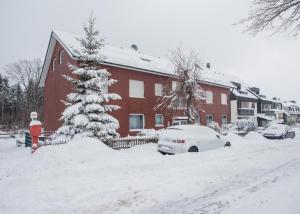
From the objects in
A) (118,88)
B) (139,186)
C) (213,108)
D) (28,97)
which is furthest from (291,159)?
(28,97)

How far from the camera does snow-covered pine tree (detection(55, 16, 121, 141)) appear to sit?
14.2m

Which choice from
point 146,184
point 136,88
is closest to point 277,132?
point 136,88

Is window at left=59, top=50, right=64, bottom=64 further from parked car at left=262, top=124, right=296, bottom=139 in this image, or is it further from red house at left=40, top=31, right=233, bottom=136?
parked car at left=262, top=124, right=296, bottom=139

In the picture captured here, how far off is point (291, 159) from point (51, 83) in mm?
19852

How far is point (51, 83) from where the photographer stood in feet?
76.2

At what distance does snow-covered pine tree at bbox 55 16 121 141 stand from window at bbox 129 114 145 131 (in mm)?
6140

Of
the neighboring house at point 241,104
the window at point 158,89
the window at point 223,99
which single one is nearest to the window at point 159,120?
the window at point 158,89

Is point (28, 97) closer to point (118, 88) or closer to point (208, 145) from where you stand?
point (118, 88)

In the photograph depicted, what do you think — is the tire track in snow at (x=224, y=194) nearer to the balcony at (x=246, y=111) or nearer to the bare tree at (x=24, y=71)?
the balcony at (x=246, y=111)

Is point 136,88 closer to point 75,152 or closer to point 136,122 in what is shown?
point 136,122

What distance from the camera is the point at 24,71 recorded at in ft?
Answer: 168

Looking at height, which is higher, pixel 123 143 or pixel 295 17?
pixel 295 17

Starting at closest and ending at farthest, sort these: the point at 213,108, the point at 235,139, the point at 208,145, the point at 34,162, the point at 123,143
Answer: the point at 34,162 → the point at 208,145 → the point at 123,143 → the point at 235,139 → the point at 213,108

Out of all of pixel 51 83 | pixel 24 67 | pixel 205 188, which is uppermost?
pixel 24 67
